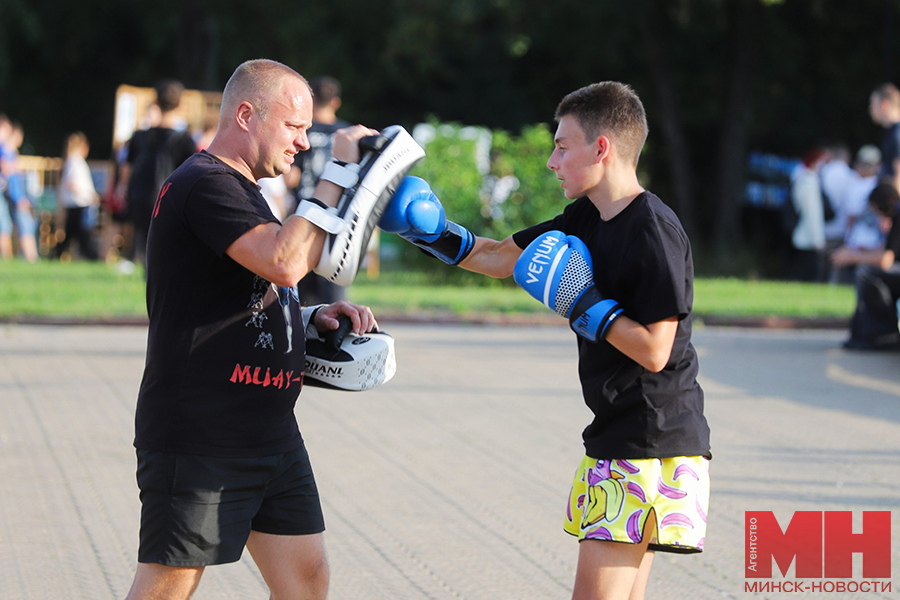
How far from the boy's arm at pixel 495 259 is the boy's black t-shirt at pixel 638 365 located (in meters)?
0.55

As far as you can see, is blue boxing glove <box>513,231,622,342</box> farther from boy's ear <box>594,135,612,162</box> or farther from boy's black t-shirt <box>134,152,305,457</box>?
boy's black t-shirt <box>134,152,305,457</box>

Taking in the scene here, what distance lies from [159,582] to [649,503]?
130 centimetres

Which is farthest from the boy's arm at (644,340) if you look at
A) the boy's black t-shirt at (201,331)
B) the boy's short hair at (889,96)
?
the boy's short hair at (889,96)

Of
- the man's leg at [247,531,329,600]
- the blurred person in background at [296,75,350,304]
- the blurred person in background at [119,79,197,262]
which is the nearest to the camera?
the man's leg at [247,531,329,600]

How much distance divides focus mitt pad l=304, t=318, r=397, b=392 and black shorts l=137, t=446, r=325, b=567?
0.37 m

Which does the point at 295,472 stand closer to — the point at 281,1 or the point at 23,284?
the point at 23,284

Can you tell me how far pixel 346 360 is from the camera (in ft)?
11.0

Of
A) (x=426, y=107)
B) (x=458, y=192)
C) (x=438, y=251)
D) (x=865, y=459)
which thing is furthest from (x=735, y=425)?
(x=426, y=107)

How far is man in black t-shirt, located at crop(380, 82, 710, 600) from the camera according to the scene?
3006 millimetres

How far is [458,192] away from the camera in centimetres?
1453

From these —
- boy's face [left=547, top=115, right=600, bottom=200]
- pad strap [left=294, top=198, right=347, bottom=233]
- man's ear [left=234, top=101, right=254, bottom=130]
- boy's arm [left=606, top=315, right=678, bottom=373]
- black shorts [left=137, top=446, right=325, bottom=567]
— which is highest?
man's ear [left=234, top=101, right=254, bottom=130]

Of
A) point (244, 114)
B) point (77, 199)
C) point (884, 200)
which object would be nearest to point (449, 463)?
point (244, 114)
